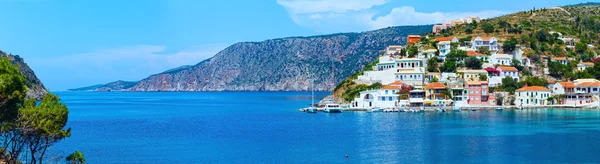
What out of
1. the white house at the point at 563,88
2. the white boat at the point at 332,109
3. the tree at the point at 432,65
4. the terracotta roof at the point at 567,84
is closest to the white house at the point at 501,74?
the white house at the point at 563,88

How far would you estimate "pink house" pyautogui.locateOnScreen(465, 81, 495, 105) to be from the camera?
7081 centimetres

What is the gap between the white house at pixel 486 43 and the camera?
85.7 m

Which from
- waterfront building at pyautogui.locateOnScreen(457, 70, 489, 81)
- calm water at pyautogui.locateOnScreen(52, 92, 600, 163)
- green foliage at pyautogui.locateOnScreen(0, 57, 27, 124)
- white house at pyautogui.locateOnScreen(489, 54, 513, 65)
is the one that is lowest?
calm water at pyautogui.locateOnScreen(52, 92, 600, 163)

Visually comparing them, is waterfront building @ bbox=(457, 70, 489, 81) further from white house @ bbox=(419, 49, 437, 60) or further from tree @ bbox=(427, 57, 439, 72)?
white house @ bbox=(419, 49, 437, 60)

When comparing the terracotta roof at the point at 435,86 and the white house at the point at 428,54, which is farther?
the white house at the point at 428,54

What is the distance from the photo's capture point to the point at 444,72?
77875 mm

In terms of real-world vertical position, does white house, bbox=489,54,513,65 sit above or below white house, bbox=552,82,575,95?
above

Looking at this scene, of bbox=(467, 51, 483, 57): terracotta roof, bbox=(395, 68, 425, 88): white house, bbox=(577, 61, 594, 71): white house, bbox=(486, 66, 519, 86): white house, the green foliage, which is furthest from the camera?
bbox=(467, 51, 483, 57): terracotta roof

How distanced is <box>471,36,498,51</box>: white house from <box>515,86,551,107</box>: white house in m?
15.6

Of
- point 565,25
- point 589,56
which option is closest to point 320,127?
point 589,56

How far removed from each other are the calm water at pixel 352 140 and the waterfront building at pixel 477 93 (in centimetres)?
1350

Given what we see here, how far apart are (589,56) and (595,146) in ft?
186

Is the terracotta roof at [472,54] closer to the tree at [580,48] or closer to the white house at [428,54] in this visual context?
the white house at [428,54]

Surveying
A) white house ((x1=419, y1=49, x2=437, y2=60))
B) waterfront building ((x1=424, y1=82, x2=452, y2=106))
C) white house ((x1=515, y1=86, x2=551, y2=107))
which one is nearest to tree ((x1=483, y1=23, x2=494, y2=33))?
white house ((x1=419, y1=49, x2=437, y2=60))
